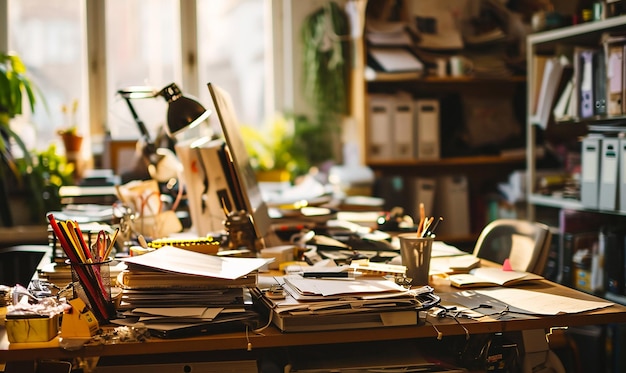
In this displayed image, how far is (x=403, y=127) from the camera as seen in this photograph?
458 centimetres

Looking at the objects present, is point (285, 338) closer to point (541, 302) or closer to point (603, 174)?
point (541, 302)

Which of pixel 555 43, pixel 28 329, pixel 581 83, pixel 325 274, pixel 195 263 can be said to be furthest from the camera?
pixel 555 43

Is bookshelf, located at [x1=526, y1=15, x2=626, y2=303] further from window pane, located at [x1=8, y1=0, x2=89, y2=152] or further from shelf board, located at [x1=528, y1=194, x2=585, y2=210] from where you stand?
window pane, located at [x1=8, y1=0, x2=89, y2=152]

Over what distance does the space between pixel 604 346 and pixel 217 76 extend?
282cm

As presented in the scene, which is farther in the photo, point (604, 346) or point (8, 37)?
point (8, 37)

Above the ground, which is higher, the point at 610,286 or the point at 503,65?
the point at 503,65

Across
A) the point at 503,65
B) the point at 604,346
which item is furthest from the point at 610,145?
the point at 503,65

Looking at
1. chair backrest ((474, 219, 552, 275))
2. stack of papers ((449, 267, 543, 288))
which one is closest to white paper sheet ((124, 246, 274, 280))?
stack of papers ((449, 267, 543, 288))

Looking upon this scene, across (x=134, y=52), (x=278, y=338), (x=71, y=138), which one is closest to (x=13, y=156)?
(x=71, y=138)

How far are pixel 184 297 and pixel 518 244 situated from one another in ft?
4.60

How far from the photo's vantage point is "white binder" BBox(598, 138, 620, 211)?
3322 millimetres

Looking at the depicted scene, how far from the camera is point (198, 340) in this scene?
155cm

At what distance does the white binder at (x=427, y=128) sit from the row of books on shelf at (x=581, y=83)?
28.6 inches

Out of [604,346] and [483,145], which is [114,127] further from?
[604,346]
